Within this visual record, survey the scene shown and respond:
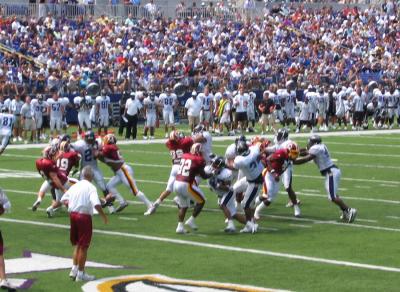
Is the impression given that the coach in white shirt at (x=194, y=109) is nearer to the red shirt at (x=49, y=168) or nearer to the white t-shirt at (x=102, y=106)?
the white t-shirt at (x=102, y=106)

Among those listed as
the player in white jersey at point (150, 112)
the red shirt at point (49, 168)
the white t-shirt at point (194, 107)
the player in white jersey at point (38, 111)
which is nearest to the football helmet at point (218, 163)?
the red shirt at point (49, 168)

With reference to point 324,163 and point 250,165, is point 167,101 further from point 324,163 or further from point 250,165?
point 250,165

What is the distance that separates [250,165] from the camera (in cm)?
1930

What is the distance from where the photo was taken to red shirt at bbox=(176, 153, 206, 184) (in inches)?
737

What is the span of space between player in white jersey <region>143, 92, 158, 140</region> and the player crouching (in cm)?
1788

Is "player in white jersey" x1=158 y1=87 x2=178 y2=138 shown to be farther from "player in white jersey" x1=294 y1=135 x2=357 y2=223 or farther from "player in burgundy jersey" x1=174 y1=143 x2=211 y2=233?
"player in burgundy jersey" x1=174 y1=143 x2=211 y2=233

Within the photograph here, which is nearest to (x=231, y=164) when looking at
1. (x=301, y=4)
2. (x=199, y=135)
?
(x=199, y=135)

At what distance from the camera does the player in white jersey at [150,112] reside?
121ft

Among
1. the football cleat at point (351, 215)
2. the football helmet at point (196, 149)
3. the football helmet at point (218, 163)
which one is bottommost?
the football cleat at point (351, 215)

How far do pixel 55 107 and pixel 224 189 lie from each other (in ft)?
60.0

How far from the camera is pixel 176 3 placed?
52375 mm

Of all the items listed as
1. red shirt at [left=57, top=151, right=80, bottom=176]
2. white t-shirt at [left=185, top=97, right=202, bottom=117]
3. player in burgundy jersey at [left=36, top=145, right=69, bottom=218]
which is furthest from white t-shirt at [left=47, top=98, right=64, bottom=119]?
player in burgundy jersey at [left=36, top=145, right=69, bottom=218]

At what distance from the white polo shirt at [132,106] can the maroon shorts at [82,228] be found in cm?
2173

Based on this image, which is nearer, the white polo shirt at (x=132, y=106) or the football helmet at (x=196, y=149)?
the football helmet at (x=196, y=149)
